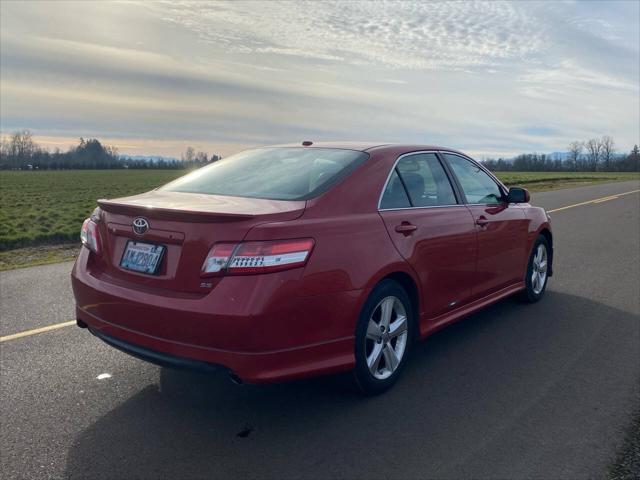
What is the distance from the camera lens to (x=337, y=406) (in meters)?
3.83

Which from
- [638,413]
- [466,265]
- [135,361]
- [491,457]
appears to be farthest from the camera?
[466,265]

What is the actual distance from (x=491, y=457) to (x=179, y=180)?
294cm

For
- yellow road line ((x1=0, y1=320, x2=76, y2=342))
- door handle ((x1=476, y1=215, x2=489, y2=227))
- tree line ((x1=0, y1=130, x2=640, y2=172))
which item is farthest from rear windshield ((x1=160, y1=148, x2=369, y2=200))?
tree line ((x1=0, y1=130, x2=640, y2=172))

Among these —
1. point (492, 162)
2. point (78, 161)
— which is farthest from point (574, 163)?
point (78, 161)

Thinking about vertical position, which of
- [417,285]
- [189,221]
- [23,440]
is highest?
[189,221]

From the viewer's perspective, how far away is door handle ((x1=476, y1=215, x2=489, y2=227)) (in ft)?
16.6

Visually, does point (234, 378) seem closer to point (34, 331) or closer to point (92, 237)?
point (92, 237)

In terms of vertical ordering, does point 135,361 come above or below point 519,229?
below

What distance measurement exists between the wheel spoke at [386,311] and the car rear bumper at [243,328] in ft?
1.19

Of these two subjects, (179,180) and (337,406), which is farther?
(179,180)

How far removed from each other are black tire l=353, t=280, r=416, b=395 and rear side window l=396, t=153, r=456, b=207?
774mm

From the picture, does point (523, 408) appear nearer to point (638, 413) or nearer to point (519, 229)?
point (638, 413)

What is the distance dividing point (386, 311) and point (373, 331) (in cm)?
17

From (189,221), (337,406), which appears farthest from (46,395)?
(337,406)
